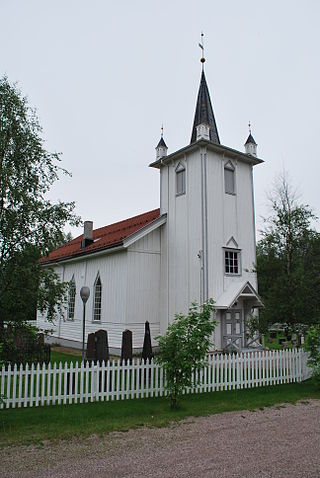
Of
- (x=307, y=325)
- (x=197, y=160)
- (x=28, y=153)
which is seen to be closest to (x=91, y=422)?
(x=28, y=153)

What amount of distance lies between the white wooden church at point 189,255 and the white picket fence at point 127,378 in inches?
232

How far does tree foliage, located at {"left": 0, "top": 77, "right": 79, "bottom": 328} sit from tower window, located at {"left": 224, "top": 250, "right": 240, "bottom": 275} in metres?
10.5

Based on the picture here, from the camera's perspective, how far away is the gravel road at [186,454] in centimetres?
545

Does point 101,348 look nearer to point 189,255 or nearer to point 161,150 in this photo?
point 189,255

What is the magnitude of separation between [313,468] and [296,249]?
9.10 m

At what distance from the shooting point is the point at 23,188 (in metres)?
10.7

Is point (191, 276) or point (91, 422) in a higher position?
point (191, 276)

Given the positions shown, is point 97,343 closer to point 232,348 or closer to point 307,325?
point 307,325

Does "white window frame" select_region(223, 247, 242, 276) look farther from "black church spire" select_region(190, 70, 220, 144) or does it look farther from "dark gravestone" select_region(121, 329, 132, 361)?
"dark gravestone" select_region(121, 329, 132, 361)

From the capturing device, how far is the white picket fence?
906cm

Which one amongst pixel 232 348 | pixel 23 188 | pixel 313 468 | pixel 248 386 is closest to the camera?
pixel 313 468

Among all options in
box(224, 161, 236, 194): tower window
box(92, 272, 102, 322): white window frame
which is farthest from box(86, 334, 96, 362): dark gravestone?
box(224, 161, 236, 194): tower window

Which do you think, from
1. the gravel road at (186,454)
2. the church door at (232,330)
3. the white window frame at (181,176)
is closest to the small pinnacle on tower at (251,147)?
the white window frame at (181,176)

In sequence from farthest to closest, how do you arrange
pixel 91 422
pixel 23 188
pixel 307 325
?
pixel 307 325 → pixel 23 188 → pixel 91 422
